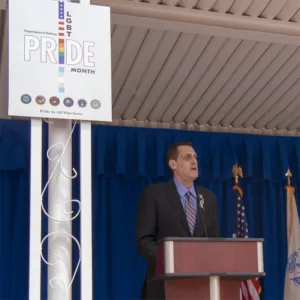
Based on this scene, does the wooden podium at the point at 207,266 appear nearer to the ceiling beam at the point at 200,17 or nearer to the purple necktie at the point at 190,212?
the purple necktie at the point at 190,212

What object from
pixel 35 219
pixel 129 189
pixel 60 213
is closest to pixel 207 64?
pixel 129 189

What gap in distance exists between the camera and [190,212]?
3439 mm

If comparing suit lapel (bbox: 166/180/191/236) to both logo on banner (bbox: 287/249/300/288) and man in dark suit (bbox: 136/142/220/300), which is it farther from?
logo on banner (bbox: 287/249/300/288)

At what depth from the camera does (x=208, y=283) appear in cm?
247

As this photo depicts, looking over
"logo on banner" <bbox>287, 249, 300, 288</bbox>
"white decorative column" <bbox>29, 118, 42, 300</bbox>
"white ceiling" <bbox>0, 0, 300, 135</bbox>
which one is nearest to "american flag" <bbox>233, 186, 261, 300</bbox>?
"logo on banner" <bbox>287, 249, 300, 288</bbox>

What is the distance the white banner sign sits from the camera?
245 cm

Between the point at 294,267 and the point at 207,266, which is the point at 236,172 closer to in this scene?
the point at 294,267

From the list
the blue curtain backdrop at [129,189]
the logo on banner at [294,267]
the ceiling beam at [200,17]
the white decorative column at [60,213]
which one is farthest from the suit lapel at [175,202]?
the logo on banner at [294,267]

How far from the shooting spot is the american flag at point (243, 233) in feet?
18.9

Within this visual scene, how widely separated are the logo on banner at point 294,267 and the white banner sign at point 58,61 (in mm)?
4020

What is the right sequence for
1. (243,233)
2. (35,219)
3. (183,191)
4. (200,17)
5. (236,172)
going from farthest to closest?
1. (236,172)
2. (243,233)
3. (200,17)
4. (183,191)
5. (35,219)

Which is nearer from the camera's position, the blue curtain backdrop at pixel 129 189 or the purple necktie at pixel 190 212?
the purple necktie at pixel 190 212

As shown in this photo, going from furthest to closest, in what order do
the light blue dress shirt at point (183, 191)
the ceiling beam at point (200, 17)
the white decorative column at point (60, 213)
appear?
the ceiling beam at point (200, 17) → the light blue dress shirt at point (183, 191) → the white decorative column at point (60, 213)

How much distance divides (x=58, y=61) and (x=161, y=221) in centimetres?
127
